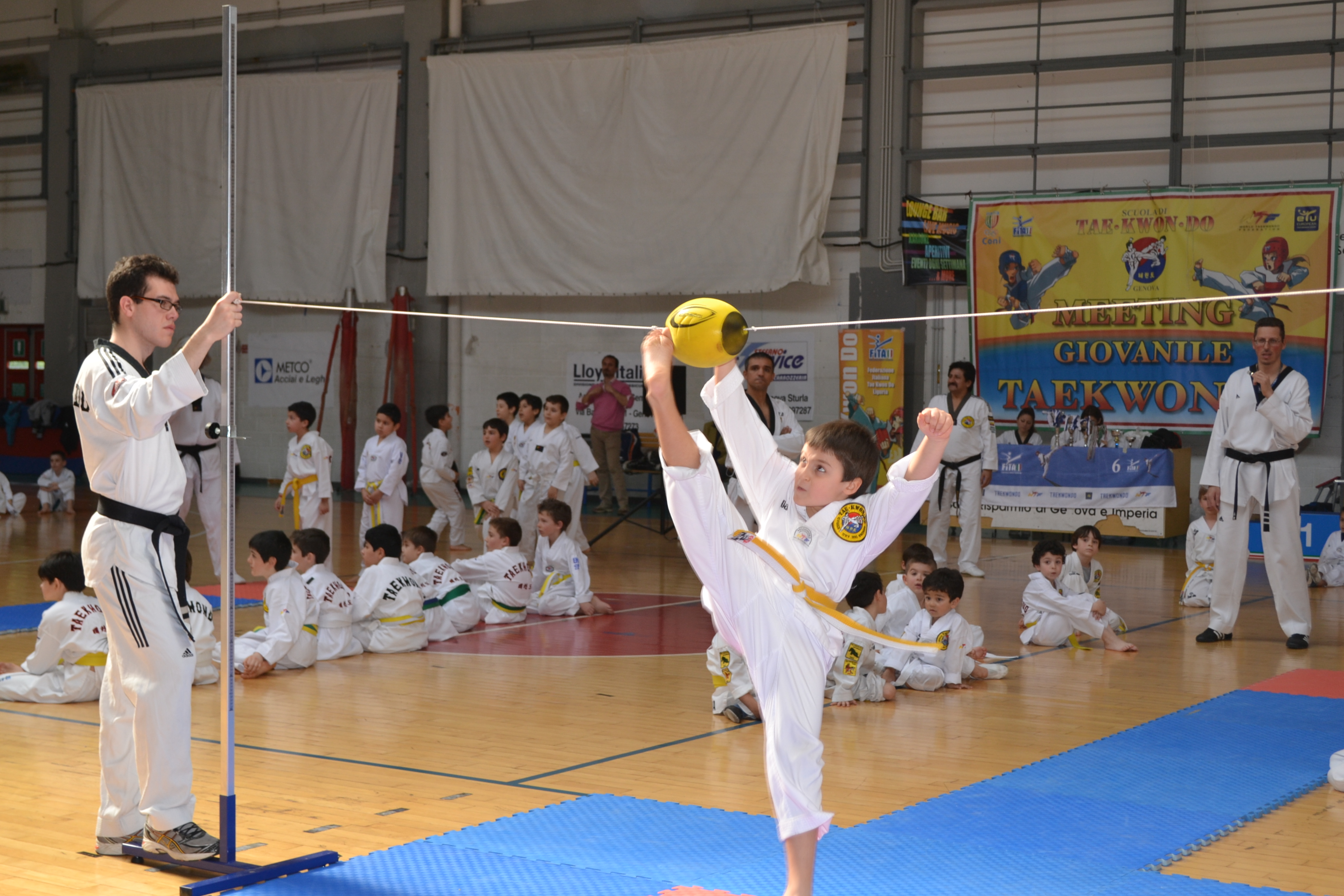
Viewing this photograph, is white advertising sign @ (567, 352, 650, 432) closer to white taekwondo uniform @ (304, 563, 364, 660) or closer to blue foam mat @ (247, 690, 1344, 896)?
white taekwondo uniform @ (304, 563, 364, 660)

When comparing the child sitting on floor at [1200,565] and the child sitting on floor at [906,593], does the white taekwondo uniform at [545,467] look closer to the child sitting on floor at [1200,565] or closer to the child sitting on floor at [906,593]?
the child sitting on floor at [906,593]

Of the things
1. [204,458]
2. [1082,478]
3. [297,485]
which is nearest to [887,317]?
[1082,478]

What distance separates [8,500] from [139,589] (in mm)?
13384

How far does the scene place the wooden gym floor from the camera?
425cm

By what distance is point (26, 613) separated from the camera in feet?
28.8

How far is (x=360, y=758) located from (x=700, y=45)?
1253 centimetres

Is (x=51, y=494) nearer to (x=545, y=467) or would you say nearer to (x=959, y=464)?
(x=545, y=467)

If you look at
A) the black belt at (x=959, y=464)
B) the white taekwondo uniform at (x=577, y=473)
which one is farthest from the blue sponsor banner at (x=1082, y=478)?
the white taekwondo uniform at (x=577, y=473)

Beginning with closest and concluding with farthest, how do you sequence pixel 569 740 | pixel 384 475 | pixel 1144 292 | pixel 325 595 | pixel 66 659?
pixel 569 740 < pixel 66 659 < pixel 325 595 < pixel 384 475 < pixel 1144 292

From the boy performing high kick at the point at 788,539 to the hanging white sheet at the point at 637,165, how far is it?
1215 centimetres

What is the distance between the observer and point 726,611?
3.44 m

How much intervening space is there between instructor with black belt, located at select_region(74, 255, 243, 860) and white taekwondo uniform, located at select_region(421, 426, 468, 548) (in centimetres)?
844

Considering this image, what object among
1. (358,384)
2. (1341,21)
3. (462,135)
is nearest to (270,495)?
(358,384)

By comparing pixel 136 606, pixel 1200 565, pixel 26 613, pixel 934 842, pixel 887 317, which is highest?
pixel 887 317
